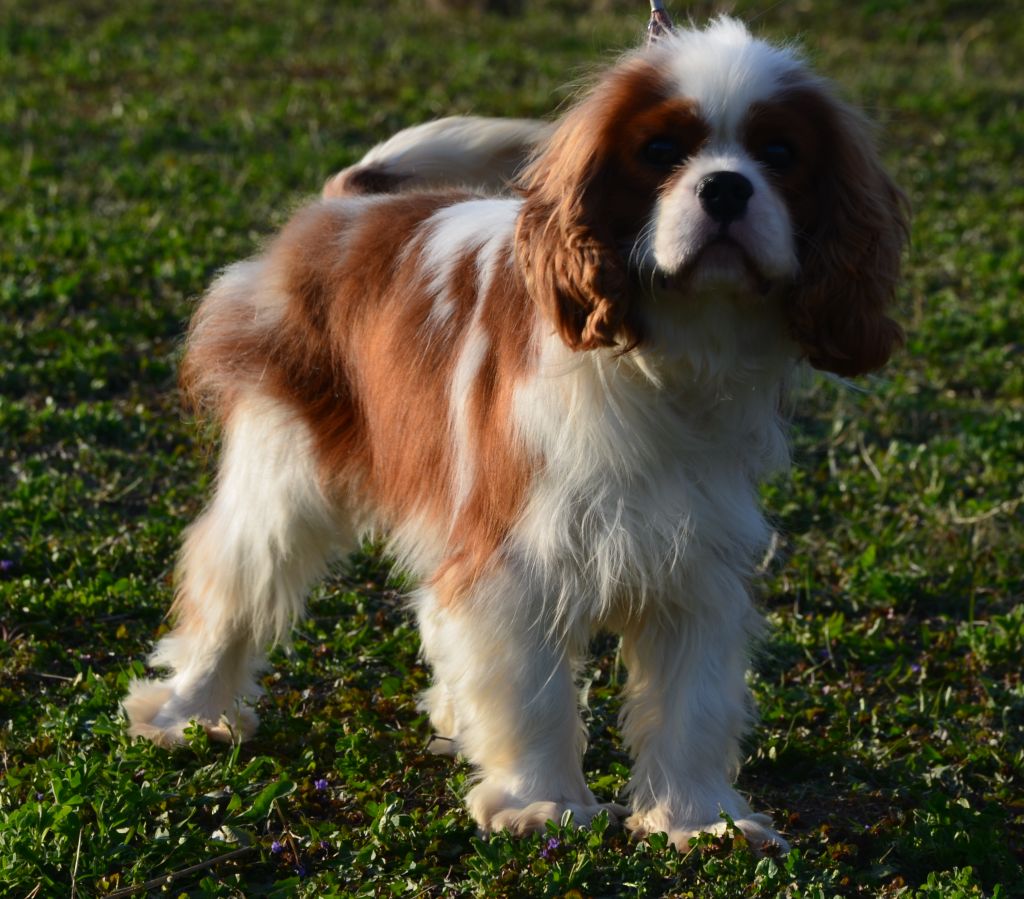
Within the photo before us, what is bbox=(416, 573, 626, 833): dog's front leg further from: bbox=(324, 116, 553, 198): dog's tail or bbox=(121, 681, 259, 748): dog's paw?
bbox=(324, 116, 553, 198): dog's tail

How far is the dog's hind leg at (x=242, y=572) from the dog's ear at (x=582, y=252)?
1.07 meters

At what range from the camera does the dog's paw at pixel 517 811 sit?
3645 millimetres

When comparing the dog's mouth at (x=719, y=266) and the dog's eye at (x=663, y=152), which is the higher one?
the dog's eye at (x=663, y=152)

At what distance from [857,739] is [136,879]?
6.51 feet

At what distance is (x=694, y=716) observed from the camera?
12.1 ft

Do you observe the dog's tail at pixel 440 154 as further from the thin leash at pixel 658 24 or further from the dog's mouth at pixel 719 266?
the dog's mouth at pixel 719 266

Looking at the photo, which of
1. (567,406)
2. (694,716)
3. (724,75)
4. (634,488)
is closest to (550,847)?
(694,716)

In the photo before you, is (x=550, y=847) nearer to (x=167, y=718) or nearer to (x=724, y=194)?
(x=167, y=718)

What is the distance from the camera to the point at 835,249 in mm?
3398

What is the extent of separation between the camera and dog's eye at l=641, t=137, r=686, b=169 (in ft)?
10.9

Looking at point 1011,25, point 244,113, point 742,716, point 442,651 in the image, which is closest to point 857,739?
point 742,716

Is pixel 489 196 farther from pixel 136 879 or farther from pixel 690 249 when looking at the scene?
pixel 136 879

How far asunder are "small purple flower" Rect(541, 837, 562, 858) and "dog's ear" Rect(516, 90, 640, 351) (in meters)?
1.12

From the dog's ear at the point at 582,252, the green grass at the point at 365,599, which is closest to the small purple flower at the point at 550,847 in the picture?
the green grass at the point at 365,599
